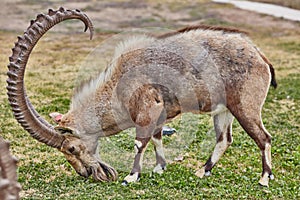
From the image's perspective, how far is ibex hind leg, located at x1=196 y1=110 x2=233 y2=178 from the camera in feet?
27.6

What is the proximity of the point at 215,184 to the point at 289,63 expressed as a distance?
1156 cm

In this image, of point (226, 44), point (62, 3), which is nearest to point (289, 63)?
point (226, 44)

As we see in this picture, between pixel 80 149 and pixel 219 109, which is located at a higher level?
pixel 219 109

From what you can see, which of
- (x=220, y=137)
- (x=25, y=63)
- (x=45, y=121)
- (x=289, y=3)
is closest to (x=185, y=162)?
(x=220, y=137)

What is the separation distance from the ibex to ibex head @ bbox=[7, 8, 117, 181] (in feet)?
0.05

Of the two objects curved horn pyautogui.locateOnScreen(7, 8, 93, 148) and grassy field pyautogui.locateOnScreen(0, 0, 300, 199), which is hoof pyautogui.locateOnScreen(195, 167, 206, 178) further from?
curved horn pyautogui.locateOnScreen(7, 8, 93, 148)

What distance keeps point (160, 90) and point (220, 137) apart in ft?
4.70

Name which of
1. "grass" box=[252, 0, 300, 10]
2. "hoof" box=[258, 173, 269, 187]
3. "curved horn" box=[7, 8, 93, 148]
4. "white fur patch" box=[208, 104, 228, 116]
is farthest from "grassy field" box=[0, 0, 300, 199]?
"grass" box=[252, 0, 300, 10]

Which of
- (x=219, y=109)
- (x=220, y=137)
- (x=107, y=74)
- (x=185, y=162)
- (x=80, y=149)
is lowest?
(x=185, y=162)

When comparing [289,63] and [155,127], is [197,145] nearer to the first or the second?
[155,127]

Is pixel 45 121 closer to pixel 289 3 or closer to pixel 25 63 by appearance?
pixel 25 63

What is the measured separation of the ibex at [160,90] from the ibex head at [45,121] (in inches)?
0.6

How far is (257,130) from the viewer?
7.95 m

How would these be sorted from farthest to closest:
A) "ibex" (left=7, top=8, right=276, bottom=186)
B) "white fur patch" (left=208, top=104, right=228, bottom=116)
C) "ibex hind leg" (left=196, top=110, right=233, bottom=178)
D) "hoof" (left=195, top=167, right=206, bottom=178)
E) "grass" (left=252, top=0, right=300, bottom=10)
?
"grass" (left=252, top=0, right=300, bottom=10), "ibex hind leg" (left=196, top=110, right=233, bottom=178), "hoof" (left=195, top=167, right=206, bottom=178), "white fur patch" (left=208, top=104, right=228, bottom=116), "ibex" (left=7, top=8, right=276, bottom=186)
